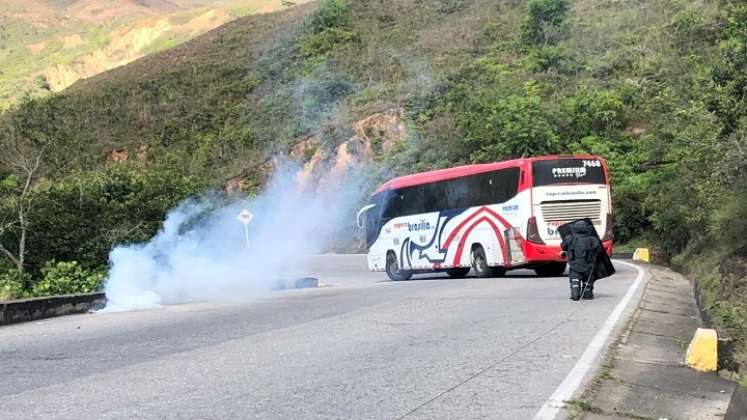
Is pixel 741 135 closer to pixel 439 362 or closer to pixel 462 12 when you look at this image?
pixel 439 362

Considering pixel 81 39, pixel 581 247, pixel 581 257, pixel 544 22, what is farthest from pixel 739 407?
pixel 81 39

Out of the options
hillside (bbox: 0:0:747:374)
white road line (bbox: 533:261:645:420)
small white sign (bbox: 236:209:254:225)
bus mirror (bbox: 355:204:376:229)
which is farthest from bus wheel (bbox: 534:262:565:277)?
white road line (bbox: 533:261:645:420)

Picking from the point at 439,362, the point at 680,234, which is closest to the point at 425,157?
the point at 680,234

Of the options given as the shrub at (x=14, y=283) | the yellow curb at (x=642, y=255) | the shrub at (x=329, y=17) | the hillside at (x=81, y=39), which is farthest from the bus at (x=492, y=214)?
the hillside at (x=81, y=39)

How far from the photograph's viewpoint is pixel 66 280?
21.1 metres

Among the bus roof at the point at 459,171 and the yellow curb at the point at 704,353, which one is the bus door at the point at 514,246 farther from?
the yellow curb at the point at 704,353

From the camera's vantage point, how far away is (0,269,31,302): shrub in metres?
18.7

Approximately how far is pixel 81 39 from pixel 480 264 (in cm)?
15316

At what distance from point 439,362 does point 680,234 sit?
23515mm

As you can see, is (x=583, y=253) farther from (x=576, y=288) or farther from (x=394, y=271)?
(x=394, y=271)

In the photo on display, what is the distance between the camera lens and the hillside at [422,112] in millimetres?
23328

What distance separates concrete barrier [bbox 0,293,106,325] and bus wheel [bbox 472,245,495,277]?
1176 cm

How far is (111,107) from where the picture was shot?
252ft

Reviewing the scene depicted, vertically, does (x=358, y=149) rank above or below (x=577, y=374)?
above
